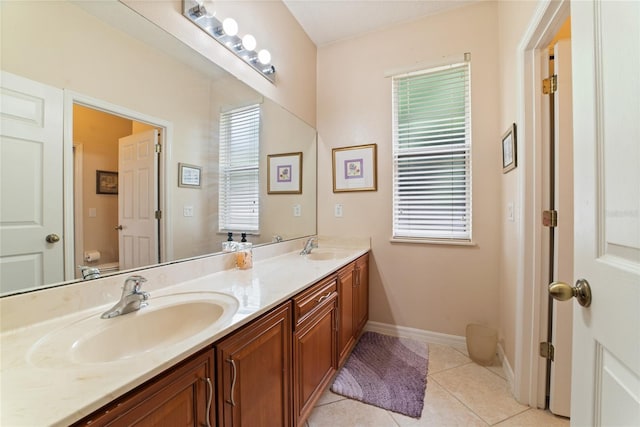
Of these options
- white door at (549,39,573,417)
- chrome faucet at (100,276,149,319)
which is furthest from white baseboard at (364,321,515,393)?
chrome faucet at (100,276,149,319)

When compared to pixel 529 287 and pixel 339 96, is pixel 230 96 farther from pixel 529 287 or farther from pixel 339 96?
pixel 529 287

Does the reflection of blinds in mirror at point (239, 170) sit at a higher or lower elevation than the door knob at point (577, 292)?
higher

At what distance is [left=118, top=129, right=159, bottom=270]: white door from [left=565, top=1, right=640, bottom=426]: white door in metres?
1.51

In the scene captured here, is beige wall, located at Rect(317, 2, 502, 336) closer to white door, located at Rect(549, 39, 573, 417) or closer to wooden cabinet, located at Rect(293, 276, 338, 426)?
white door, located at Rect(549, 39, 573, 417)

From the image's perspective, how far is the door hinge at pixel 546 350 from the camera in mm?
1437

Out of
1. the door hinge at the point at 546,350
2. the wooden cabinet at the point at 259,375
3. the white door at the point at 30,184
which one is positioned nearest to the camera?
the wooden cabinet at the point at 259,375

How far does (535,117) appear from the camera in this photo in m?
1.42

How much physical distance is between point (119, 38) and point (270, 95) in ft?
3.58

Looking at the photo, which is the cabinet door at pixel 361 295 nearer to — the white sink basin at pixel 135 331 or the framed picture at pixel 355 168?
the framed picture at pixel 355 168

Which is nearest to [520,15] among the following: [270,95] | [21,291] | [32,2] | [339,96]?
[339,96]

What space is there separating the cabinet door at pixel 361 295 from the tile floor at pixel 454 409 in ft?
1.95

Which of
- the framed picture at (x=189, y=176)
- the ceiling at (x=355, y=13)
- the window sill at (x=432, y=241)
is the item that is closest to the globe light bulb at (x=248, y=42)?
the ceiling at (x=355, y=13)

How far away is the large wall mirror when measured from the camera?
2.62ft

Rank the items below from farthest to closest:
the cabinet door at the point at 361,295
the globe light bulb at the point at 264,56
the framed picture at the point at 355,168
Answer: the framed picture at the point at 355,168
the cabinet door at the point at 361,295
the globe light bulb at the point at 264,56
